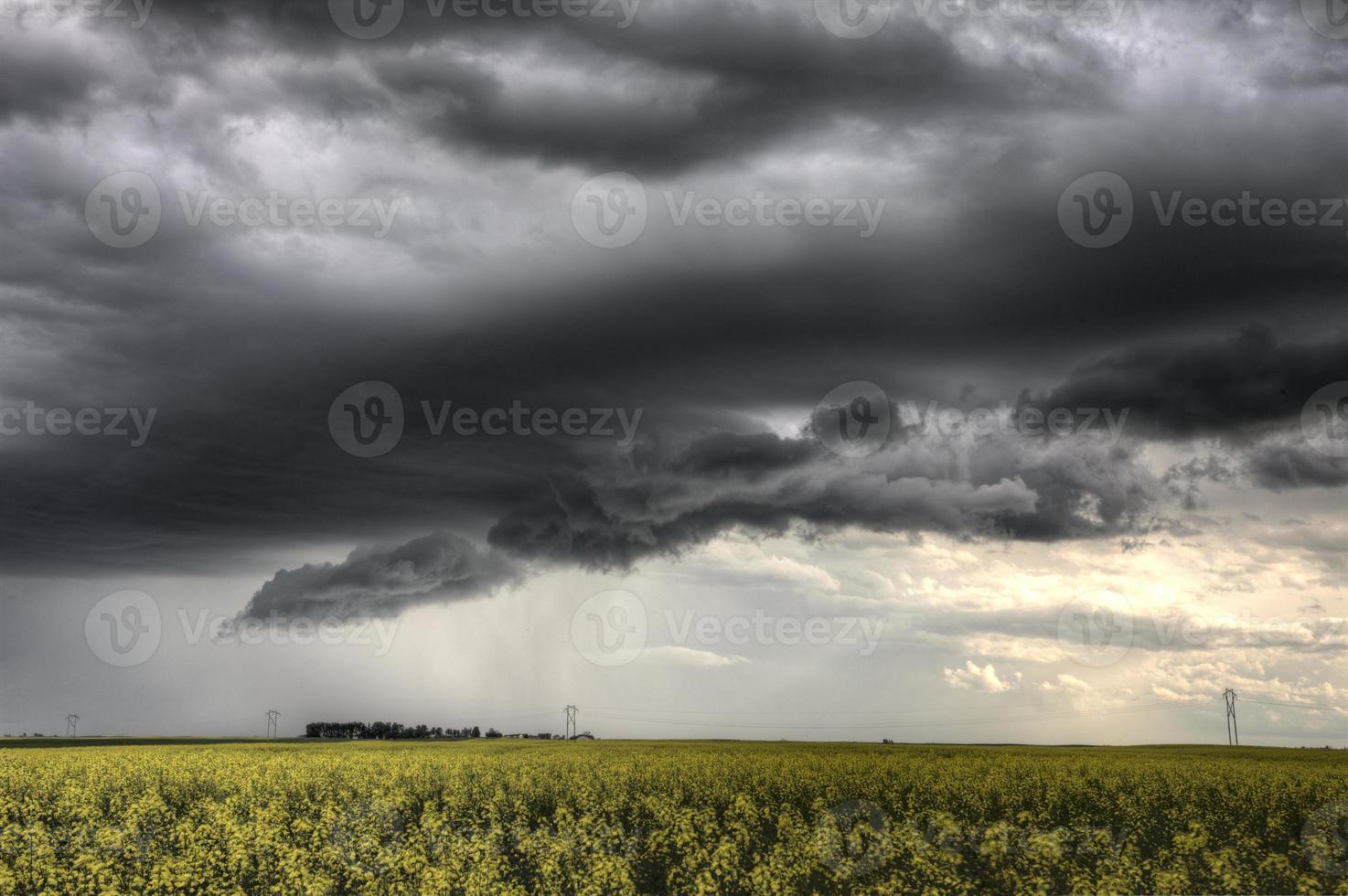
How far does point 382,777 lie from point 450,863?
33.1 meters

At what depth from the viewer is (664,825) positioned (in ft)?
137

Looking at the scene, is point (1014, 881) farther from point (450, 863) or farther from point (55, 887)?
point (55, 887)

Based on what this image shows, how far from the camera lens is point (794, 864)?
105 feet

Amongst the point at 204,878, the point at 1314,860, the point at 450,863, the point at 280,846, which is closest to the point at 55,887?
the point at 204,878

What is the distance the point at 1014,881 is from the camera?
29344mm

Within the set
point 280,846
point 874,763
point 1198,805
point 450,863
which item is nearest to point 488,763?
point 874,763

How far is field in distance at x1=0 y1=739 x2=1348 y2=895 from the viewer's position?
3094cm

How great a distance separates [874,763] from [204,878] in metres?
43.2

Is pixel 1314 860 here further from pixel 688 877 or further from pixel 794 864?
pixel 688 877

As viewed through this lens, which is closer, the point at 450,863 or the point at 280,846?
the point at 450,863

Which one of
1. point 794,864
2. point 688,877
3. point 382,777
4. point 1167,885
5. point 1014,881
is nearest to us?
point 1167,885

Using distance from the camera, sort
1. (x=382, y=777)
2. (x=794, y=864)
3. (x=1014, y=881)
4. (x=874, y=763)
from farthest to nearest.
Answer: (x=874, y=763) < (x=382, y=777) < (x=794, y=864) < (x=1014, y=881)

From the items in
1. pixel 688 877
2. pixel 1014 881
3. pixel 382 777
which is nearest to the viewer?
pixel 1014 881

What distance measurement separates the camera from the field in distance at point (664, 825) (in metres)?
30.9
